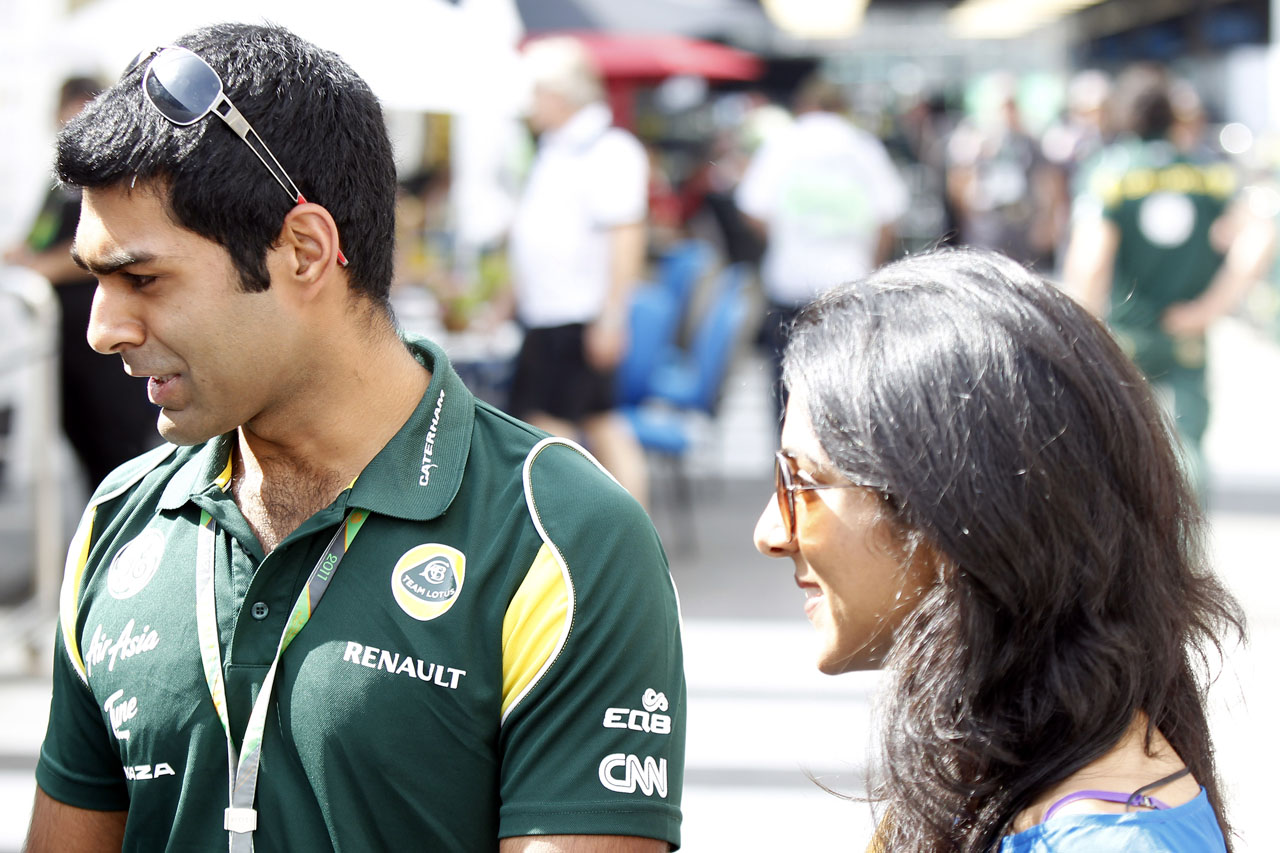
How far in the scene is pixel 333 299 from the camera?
5.74 ft

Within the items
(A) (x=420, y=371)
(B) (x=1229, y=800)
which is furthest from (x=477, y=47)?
(B) (x=1229, y=800)

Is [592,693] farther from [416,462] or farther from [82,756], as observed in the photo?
[82,756]

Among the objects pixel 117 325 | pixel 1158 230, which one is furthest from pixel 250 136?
pixel 1158 230

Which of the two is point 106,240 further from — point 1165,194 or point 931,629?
point 1165,194

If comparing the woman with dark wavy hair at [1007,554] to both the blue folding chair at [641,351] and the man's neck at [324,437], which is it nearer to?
the man's neck at [324,437]

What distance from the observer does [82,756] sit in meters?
1.80

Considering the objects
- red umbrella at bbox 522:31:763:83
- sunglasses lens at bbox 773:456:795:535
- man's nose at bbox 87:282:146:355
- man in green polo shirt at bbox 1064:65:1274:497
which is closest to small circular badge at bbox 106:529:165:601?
man's nose at bbox 87:282:146:355

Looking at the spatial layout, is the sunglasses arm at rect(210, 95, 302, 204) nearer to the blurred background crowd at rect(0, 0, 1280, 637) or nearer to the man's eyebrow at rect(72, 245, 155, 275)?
the man's eyebrow at rect(72, 245, 155, 275)

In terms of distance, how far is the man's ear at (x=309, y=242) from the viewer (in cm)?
168

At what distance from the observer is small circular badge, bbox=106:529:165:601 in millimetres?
1761

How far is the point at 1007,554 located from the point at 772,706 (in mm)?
Result: 3673

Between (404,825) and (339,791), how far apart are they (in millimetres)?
78

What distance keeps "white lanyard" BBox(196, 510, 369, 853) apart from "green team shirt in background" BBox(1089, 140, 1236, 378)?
197 inches

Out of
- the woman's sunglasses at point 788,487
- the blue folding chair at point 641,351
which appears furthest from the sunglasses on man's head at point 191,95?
the blue folding chair at point 641,351
